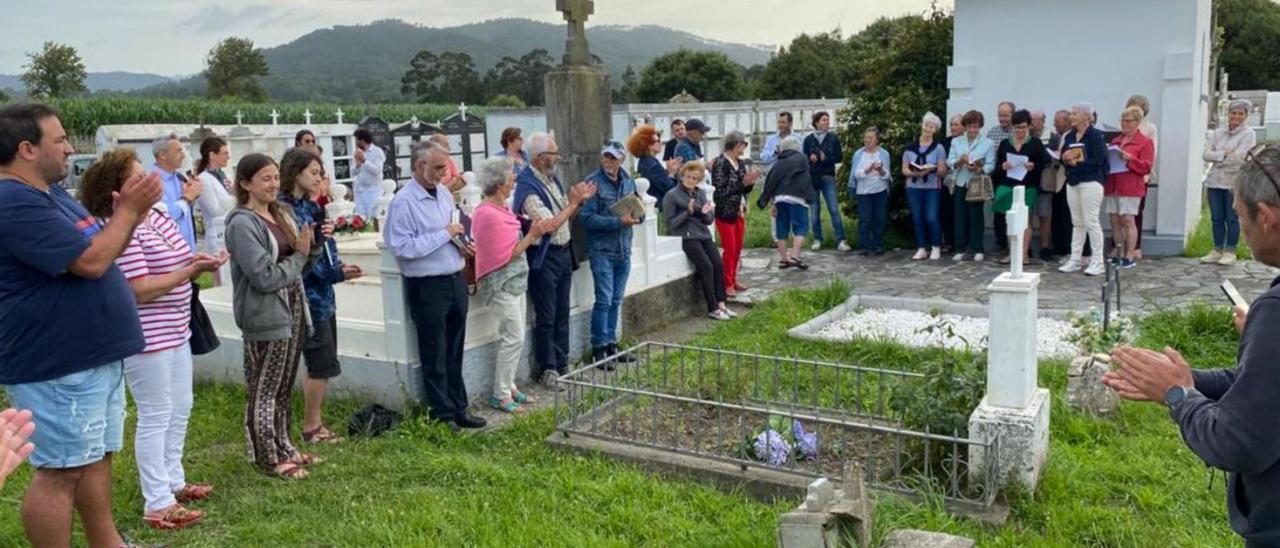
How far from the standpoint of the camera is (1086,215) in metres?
9.98

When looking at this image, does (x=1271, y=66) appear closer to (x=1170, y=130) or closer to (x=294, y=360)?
(x=1170, y=130)

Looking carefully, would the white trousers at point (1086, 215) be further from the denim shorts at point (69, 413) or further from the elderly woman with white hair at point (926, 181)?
the denim shorts at point (69, 413)

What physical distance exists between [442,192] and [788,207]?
584cm

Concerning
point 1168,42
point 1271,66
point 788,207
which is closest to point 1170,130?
point 1168,42

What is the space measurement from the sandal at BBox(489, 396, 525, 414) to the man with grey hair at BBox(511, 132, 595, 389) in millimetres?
523

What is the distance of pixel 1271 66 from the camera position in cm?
4241

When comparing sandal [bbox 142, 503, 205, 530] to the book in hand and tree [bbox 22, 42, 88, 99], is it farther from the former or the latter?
tree [bbox 22, 42, 88, 99]

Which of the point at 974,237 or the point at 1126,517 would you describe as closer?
the point at 1126,517

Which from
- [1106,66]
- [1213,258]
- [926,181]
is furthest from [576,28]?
[1213,258]

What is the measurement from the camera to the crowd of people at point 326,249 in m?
3.57

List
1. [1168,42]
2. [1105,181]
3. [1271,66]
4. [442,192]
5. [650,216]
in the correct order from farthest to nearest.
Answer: [1271,66], [1168,42], [1105,181], [650,216], [442,192]

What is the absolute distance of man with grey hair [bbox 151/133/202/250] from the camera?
7398 mm

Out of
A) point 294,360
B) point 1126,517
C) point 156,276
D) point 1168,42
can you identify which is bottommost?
point 1126,517

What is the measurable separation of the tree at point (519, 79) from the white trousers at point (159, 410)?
70.9 metres
